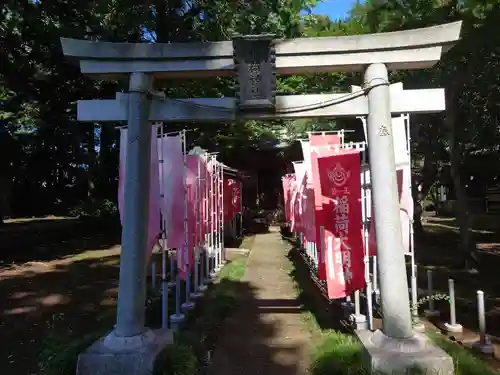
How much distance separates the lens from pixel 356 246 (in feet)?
21.9

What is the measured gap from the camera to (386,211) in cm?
530

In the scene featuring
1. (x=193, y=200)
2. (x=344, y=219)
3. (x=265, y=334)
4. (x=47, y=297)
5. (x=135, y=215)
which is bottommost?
(x=265, y=334)

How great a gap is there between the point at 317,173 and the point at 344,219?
1.03 meters

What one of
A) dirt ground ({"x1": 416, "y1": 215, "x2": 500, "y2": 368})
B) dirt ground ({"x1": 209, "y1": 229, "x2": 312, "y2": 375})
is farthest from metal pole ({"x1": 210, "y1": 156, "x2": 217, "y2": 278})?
dirt ground ({"x1": 416, "y1": 215, "x2": 500, "y2": 368})

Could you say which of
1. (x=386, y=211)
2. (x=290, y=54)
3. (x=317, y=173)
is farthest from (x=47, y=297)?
(x=386, y=211)

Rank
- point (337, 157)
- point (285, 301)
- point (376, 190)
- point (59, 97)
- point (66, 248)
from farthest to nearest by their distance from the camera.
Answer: point (66, 248), point (59, 97), point (285, 301), point (337, 157), point (376, 190)

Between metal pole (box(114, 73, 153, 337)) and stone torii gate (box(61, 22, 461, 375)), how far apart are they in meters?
0.01

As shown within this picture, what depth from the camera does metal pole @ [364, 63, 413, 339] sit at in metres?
5.14

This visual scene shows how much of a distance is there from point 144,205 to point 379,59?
3367mm

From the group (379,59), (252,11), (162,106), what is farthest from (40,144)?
(379,59)

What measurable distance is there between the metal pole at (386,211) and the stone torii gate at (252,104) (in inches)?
0.4

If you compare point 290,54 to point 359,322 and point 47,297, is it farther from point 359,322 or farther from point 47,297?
point 47,297

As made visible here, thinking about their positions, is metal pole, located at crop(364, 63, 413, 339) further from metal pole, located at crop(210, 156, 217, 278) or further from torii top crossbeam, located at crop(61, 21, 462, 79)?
metal pole, located at crop(210, 156, 217, 278)

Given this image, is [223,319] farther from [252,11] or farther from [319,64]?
[252,11]
